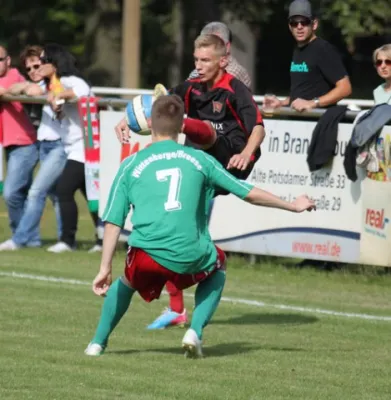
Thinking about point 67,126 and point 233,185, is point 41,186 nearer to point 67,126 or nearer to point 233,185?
point 67,126

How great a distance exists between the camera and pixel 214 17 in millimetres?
35719

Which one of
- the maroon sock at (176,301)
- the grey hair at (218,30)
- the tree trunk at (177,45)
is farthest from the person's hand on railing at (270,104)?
the tree trunk at (177,45)

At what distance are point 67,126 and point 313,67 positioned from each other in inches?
119

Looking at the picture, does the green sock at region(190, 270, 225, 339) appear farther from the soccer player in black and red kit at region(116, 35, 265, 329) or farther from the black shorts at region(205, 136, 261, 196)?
the black shorts at region(205, 136, 261, 196)

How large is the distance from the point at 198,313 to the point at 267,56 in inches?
1624

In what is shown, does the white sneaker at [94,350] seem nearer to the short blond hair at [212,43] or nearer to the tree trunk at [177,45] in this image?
the short blond hair at [212,43]

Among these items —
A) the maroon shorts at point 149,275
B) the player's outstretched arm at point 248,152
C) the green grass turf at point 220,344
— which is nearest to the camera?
the green grass turf at point 220,344

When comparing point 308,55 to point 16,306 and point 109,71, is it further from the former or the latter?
point 109,71

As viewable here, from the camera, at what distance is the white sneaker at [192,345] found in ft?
26.6

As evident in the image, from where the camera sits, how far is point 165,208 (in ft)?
26.0

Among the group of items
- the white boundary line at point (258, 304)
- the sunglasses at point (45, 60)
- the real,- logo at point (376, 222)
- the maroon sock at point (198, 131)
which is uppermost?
the maroon sock at point (198, 131)

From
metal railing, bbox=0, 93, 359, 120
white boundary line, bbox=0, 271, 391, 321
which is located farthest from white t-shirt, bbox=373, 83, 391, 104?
white boundary line, bbox=0, 271, 391, 321

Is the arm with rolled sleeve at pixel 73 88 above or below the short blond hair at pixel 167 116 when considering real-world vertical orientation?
below

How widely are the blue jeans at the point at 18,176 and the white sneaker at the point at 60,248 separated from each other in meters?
0.65
